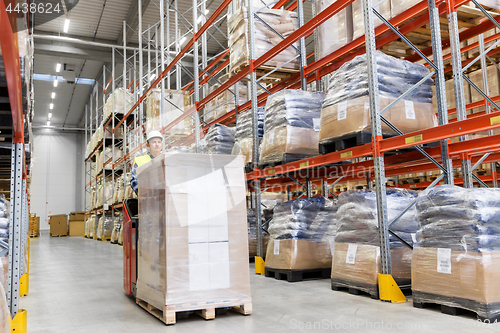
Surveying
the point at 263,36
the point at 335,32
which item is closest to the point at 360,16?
the point at 335,32

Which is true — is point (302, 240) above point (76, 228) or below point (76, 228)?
above

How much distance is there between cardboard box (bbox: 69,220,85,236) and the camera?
902 inches

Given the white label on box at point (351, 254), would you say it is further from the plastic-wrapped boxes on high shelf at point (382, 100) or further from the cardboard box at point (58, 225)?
the cardboard box at point (58, 225)

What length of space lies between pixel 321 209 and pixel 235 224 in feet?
7.44

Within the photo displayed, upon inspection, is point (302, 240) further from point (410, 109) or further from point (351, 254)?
point (410, 109)

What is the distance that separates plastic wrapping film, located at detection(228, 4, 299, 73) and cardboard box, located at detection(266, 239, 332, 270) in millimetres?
2965

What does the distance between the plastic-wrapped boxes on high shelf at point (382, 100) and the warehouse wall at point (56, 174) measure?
89.3 ft

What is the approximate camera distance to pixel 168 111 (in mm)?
11484

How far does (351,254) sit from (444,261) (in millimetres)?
1106

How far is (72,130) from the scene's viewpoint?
30.1 meters

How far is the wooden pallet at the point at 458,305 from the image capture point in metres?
3.10

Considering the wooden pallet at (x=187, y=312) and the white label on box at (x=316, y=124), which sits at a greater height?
the white label on box at (x=316, y=124)

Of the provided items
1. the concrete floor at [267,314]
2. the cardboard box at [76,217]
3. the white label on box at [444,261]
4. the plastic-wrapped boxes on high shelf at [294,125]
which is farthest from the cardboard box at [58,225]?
the white label on box at [444,261]

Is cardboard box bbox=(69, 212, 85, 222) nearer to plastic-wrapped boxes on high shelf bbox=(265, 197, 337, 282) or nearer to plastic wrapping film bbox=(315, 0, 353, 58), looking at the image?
plastic-wrapped boxes on high shelf bbox=(265, 197, 337, 282)
